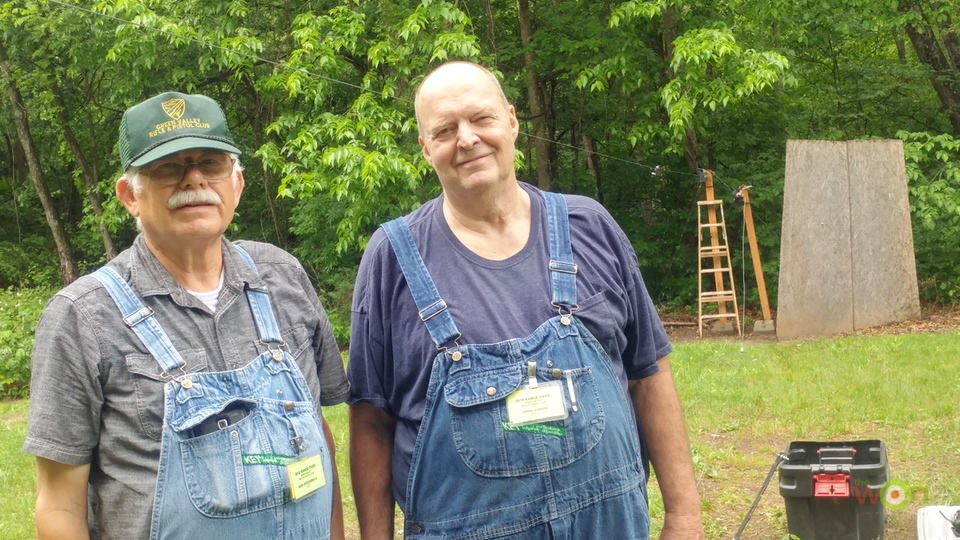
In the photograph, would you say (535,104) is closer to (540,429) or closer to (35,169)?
(35,169)

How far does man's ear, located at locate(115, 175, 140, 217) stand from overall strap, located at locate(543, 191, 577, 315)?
→ 901 millimetres

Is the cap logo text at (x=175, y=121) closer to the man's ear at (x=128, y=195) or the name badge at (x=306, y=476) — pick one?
the man's ear at (x=128, y=195)

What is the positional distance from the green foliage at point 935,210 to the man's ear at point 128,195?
11.0 metres

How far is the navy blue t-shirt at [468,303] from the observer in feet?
6.96

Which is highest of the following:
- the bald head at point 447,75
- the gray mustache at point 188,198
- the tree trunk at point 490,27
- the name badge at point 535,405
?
the tree trunk at point 490,27

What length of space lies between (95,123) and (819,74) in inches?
526

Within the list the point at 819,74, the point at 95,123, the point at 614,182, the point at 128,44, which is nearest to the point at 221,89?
the point at 128,44

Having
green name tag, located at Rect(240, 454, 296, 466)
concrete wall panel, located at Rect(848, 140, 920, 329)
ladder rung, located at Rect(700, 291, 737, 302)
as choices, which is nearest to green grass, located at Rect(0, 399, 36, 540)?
green name tag, located at Rect(240, 454, 296, 466)

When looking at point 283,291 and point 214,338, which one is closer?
point 214,338

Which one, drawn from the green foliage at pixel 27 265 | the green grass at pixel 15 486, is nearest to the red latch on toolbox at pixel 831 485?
the green grass at pixel 15 486

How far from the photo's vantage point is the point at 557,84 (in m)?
16.1

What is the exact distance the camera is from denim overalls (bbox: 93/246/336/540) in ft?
6.14

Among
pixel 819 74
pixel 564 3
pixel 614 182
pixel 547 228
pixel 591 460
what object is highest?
pixel 564 3

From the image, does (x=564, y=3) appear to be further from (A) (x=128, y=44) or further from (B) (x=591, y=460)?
(B) (x=591, y=460)
